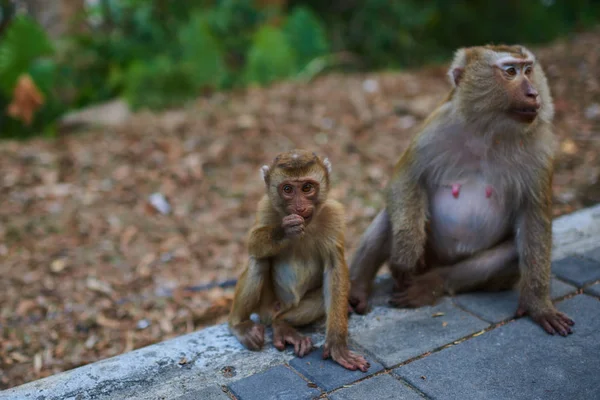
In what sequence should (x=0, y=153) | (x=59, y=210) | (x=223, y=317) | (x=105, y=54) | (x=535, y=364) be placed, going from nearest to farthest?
(x=535, y=364) < (x=223, y=317) < (x=59, y=210) < (x=0, y=153) < (x=105, y=54)

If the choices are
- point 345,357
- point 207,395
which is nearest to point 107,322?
point 207,395

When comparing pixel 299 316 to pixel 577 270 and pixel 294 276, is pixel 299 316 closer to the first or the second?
pixel 294 276

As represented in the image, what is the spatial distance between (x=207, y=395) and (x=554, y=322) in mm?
1821

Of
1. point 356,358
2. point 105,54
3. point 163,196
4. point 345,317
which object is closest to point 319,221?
point 345,317

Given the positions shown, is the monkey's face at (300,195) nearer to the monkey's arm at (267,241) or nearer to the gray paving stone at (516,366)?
the monkey's arm at (267,241)

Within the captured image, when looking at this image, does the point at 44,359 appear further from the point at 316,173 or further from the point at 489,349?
the point at 489,349

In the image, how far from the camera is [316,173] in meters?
3.18

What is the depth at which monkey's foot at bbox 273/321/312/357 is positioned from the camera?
10.4ft

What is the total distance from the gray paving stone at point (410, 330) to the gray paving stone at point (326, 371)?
0.40 ft

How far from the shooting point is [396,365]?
304 cm

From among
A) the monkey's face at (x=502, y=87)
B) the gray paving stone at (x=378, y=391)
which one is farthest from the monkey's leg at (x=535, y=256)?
the gray paving stone at (x=378, y=391)

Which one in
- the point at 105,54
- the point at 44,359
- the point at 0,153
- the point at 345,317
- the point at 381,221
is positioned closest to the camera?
the point at 345,317

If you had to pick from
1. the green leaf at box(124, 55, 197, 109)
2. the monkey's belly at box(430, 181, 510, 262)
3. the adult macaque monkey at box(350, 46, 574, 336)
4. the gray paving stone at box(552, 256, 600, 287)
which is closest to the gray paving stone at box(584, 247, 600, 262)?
the gray paving stone at box(552, 256, 600, 287)

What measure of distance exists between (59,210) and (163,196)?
3.14 ft
